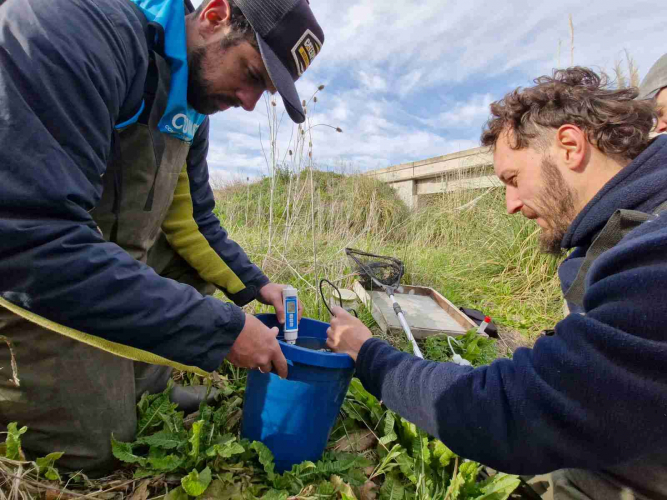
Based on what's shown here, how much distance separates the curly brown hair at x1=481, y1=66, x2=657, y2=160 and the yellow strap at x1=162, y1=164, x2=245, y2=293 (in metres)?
1.55

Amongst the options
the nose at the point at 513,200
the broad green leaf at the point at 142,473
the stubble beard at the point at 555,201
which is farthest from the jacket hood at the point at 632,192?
the broad green leaf at the point at 142,473

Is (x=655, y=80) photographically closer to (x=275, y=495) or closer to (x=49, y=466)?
(x=275, y=495)

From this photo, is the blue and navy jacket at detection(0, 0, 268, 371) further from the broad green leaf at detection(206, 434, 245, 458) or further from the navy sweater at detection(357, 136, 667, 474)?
the navy sweater at detection(357, 136, 667, 474)

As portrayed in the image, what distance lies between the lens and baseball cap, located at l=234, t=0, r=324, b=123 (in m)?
1.48

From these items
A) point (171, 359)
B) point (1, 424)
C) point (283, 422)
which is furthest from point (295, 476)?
point (1, 424)

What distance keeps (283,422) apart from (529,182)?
136 centimetres

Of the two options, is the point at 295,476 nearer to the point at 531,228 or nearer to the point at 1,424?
the point at 1,424

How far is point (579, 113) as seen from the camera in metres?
1.54

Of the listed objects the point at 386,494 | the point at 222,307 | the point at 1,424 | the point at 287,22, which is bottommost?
the point at 386,494

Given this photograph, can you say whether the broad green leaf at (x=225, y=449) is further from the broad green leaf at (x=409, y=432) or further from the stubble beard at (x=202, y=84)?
the stubble beard at (x=202, y=84)

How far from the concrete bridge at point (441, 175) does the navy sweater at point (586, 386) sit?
368 cm

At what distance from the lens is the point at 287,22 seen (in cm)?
152

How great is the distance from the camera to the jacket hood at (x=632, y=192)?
1.12 meters

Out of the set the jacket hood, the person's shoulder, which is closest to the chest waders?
the person's shoulder
